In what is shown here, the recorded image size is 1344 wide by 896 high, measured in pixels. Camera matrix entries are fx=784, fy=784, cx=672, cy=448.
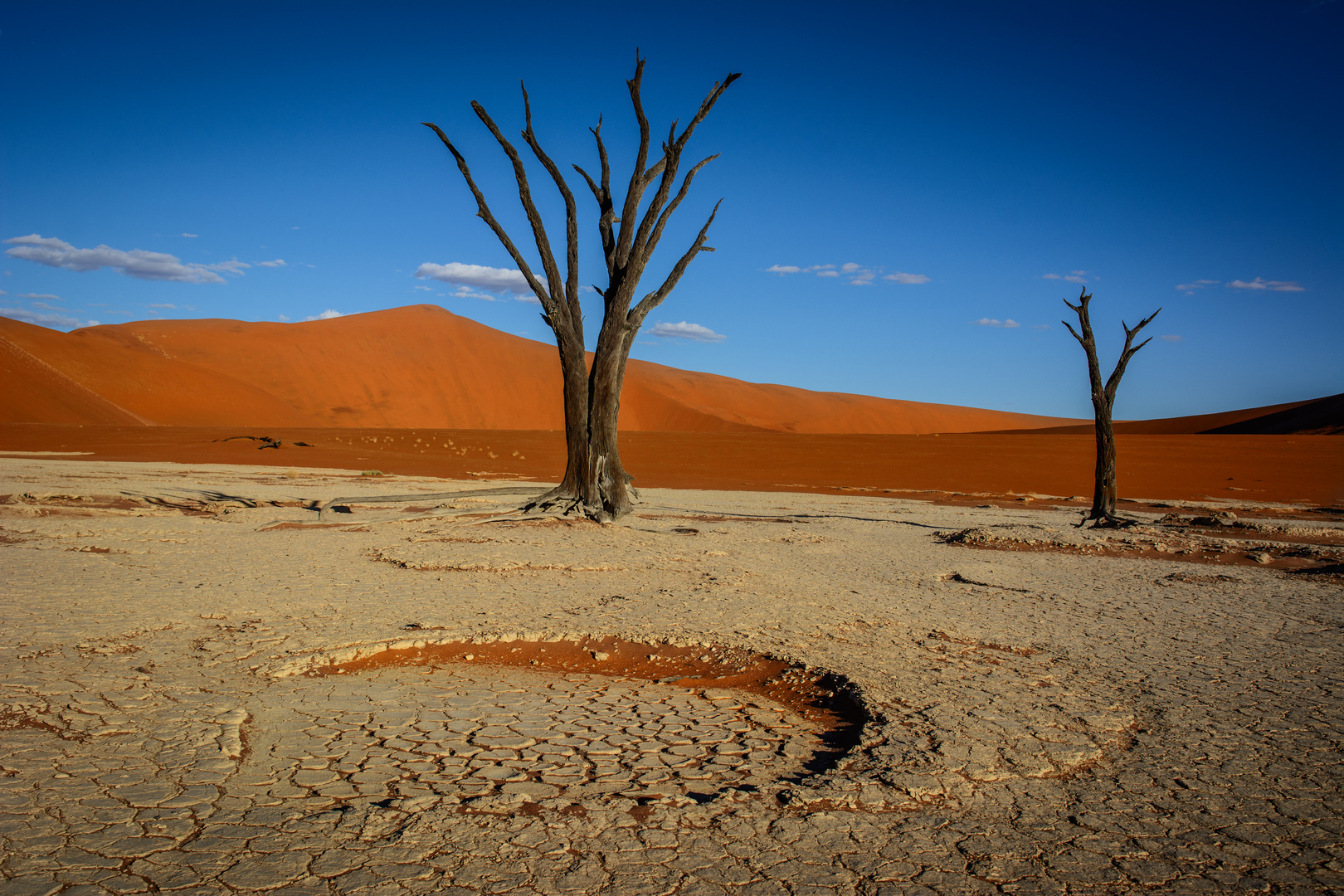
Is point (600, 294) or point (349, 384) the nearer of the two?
point (600, 294)

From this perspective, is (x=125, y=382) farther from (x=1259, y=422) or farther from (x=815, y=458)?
(x=1259, y=422)

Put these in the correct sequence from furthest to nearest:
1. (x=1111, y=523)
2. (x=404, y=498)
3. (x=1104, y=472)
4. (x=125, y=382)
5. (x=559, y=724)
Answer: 1. (x=125, y=382)
2. (x=1104, y=472)
3. (x=1111, y=523)
4. (x=404, y=498)
5. (x=559, y=724)

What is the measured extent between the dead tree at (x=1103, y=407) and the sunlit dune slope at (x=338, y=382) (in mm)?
41151

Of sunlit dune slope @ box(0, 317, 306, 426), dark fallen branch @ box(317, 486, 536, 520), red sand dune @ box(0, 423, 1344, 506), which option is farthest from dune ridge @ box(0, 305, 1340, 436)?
dark fallen branch @ box(317, 486, 536, 520)

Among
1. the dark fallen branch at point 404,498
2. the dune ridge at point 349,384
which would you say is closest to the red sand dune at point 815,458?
the dark fallen branch at point 404,498

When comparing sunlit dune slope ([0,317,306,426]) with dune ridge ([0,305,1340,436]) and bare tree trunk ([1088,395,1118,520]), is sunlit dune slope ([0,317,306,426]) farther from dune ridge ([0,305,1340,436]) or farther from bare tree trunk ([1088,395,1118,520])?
bare tree trunk ([1088,395,1118,520])

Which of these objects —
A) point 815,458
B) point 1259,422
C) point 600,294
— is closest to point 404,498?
point 600,294

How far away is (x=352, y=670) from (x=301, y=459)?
2164 cm

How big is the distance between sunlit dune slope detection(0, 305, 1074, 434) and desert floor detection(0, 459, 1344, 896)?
4264 cm

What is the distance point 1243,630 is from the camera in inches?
212

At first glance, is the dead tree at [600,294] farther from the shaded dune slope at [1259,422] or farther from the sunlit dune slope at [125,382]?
the sunlit dune slope at [125,382]

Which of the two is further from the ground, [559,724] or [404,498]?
[404,498]

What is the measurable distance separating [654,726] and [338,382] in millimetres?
61465

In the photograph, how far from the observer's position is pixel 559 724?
3.51 meters
